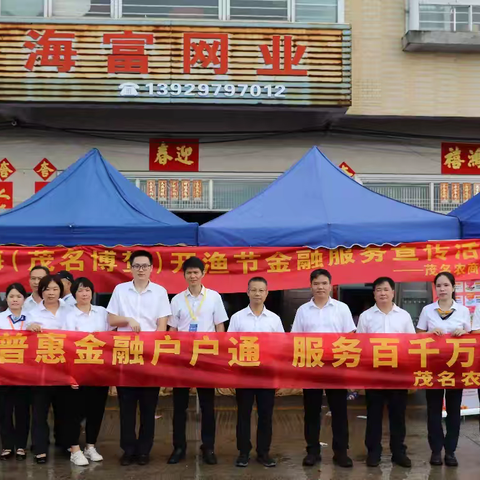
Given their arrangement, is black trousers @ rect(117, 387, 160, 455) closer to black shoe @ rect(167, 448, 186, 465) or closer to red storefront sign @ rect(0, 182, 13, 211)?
black shoe @ rect(167, 448, 186, 465)

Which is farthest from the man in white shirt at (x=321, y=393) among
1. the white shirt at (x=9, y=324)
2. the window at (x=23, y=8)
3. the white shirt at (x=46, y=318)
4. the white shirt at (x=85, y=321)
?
the window at (x=23, y=8)

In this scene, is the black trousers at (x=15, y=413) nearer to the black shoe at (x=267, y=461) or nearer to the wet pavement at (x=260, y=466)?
the wet pavement at (x=260, y=466)

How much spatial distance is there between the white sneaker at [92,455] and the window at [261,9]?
684cm

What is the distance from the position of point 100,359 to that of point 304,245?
254cm

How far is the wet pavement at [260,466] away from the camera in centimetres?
594

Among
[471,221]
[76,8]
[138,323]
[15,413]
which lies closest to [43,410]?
[15,413]

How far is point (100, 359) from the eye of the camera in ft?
20.7

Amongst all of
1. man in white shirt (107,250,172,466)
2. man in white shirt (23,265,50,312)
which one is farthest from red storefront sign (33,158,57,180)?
man in white shirt (107,250,172,466)

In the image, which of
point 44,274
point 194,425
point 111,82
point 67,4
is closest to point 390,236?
point 194,425

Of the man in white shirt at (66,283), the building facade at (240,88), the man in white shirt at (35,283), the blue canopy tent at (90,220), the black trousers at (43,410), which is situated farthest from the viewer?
the building facade at (240,88)

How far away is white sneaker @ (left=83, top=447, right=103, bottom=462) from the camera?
6284 mm

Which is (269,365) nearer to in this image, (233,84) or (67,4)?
(233,84)

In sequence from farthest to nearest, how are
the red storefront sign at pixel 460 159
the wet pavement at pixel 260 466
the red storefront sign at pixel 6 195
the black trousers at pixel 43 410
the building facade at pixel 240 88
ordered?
1. the red storefront sign at pixel 460 159
2. the red storefront sign at pixel 6 195
3. the building facade at pixel 240 88
4. the black trousers at pixel 43 410
5. the wet pavement at pixel 260 466

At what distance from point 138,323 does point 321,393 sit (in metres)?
1.70
